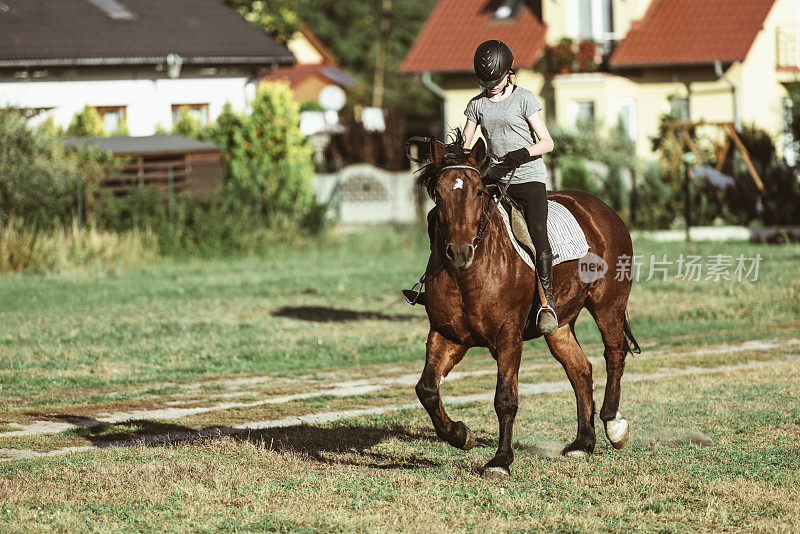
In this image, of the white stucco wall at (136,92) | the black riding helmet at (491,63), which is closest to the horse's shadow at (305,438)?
the black riding helmet at (491,63)

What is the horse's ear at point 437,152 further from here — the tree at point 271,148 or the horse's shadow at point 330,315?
the tree at point 271,148

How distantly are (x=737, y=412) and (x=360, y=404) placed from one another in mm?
3606

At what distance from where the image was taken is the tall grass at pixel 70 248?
901 inches

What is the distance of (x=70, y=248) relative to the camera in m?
23.7

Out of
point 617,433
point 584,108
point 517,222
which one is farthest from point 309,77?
point 517,222

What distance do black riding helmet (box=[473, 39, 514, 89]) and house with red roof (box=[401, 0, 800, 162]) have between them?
29.1 metres

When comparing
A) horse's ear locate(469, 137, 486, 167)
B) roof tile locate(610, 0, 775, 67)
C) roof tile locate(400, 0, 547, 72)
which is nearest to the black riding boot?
horse's ear locate(469, 137, 486, 167)

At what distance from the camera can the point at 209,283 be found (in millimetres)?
22047

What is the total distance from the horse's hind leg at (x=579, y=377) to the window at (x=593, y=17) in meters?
31.6

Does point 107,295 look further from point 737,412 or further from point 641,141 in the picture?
point 641,141

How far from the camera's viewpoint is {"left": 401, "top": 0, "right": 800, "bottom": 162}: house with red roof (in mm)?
37188

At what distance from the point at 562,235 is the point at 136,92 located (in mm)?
26352

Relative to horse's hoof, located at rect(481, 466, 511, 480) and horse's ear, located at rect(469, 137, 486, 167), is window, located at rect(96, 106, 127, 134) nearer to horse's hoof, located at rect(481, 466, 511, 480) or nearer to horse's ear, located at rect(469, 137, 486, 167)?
horse's ear, located at rect(469, 137, 486, 167)

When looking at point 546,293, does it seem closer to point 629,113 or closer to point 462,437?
point 462,437
